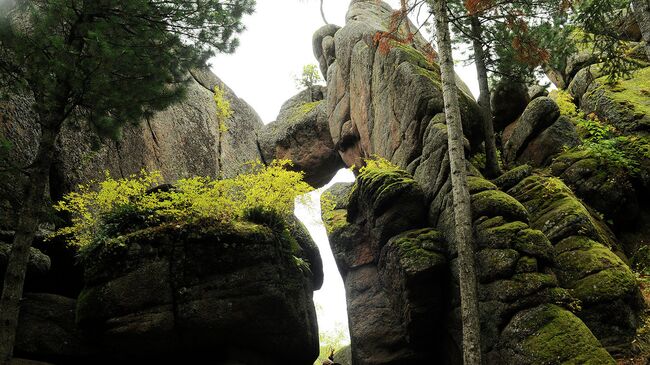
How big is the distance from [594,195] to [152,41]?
1333cm

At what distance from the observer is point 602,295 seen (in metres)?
10.1

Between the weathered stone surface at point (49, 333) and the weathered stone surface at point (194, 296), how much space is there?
58 centimetres

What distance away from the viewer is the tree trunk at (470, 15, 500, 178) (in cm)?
1524

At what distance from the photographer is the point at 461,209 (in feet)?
34.1

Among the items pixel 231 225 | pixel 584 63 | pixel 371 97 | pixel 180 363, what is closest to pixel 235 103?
pixel 371 97

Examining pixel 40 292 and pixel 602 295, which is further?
pixel 40 292

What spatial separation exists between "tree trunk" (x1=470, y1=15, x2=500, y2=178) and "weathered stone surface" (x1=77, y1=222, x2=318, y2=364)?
24.4 feet

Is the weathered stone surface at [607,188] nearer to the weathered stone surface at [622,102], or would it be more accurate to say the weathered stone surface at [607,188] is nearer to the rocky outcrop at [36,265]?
the weathered stone surface at [622,102]

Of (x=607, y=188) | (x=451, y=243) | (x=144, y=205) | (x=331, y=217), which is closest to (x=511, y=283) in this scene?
(x=451, y=243)

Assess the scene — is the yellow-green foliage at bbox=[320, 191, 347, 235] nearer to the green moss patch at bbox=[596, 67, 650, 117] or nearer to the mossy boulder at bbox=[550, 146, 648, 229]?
the mossy boulder at bbox=[550, 146, 648, 229]

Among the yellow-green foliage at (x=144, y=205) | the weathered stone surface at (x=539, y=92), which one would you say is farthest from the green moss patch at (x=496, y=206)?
the weathered stone surface at (x=539, y=92)

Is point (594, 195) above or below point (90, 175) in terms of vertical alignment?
below

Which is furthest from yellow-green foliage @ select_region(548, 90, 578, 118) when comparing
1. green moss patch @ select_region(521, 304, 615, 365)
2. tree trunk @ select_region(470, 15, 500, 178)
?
green moss patch @ select_region(521, 304, 615, 365)

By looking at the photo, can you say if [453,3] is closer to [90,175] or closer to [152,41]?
[152,41]
